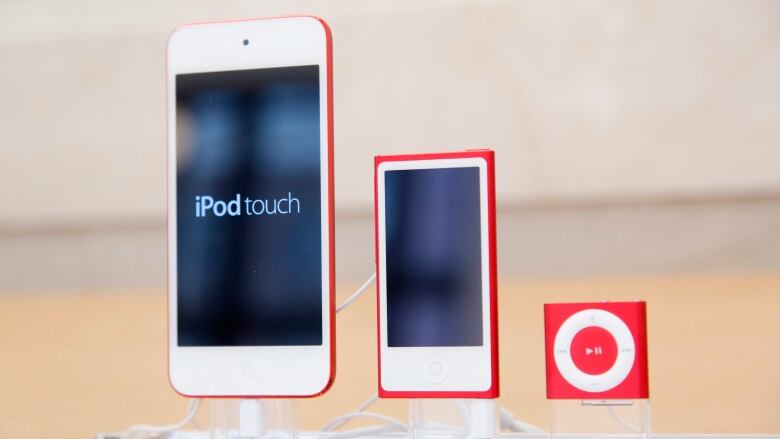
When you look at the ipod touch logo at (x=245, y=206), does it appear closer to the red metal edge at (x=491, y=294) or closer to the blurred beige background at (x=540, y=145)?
the red metal edge at (x=491, y=294)

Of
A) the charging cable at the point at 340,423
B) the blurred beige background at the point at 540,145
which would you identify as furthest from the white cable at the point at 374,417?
the blurred beige background at the point at 540,145

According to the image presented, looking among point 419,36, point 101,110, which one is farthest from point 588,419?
point 101,110

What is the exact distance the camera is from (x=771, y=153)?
830 millimetres

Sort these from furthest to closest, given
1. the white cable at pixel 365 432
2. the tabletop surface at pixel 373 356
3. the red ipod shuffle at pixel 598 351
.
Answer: the tabletop surface at pixel 373 356 < the white cable at pixel 365 432 < the red ipod shuffle at pixel 598 351

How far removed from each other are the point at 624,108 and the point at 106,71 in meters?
0.50

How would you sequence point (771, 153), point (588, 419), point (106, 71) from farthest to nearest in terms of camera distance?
point (106, 71) < point (771, 153) < point (588, 419)

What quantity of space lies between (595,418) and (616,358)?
0.04m

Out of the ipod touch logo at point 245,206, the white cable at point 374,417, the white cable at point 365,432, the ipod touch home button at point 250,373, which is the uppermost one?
the ipod touch logo at point 245,206

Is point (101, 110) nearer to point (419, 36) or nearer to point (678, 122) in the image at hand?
point (419, 36)

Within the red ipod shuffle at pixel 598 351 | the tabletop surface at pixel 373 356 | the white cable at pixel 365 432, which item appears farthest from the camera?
the tabletop surface at pixel 373 356

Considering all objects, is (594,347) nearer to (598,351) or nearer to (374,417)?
(598,351)

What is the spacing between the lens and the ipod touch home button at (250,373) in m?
0.54

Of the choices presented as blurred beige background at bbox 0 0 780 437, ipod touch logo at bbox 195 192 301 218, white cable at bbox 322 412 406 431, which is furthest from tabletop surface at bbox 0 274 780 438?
ipod touch logo at bbox 195 192 301 218

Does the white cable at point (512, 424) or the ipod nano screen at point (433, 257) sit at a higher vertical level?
the ipod nano screen at point (433, 257)
